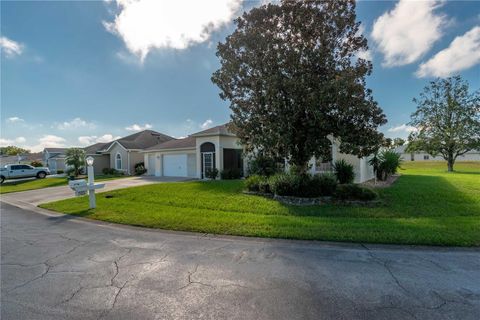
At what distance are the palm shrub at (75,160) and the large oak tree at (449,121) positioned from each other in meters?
39.0

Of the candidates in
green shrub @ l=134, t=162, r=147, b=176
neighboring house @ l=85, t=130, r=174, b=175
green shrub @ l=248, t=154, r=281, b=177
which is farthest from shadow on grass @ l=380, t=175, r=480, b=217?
neighboring house @ l=85, t=130, r=174, b=175

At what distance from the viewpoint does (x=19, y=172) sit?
27922mm

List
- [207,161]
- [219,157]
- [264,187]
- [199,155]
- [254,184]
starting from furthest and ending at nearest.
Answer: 1. [199,155]
2. [207,161]
3. [219,157]
4. [254,184]
5. [264,187]

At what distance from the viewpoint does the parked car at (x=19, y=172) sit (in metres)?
26.8

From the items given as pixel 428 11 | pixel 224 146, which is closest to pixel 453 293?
pixel 428 11

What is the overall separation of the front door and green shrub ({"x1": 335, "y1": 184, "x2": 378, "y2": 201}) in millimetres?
12034

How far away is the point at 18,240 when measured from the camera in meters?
6.32

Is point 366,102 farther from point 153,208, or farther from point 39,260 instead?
point 39,260

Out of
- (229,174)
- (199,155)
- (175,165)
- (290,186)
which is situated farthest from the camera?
(175,165)

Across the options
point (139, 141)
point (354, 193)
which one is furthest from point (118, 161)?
point (354, 193)

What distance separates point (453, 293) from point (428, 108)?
34.3 metres

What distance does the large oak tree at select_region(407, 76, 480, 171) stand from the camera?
27.6m

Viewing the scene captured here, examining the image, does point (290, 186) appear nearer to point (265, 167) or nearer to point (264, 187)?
point (264, 187)

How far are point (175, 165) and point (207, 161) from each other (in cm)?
487
